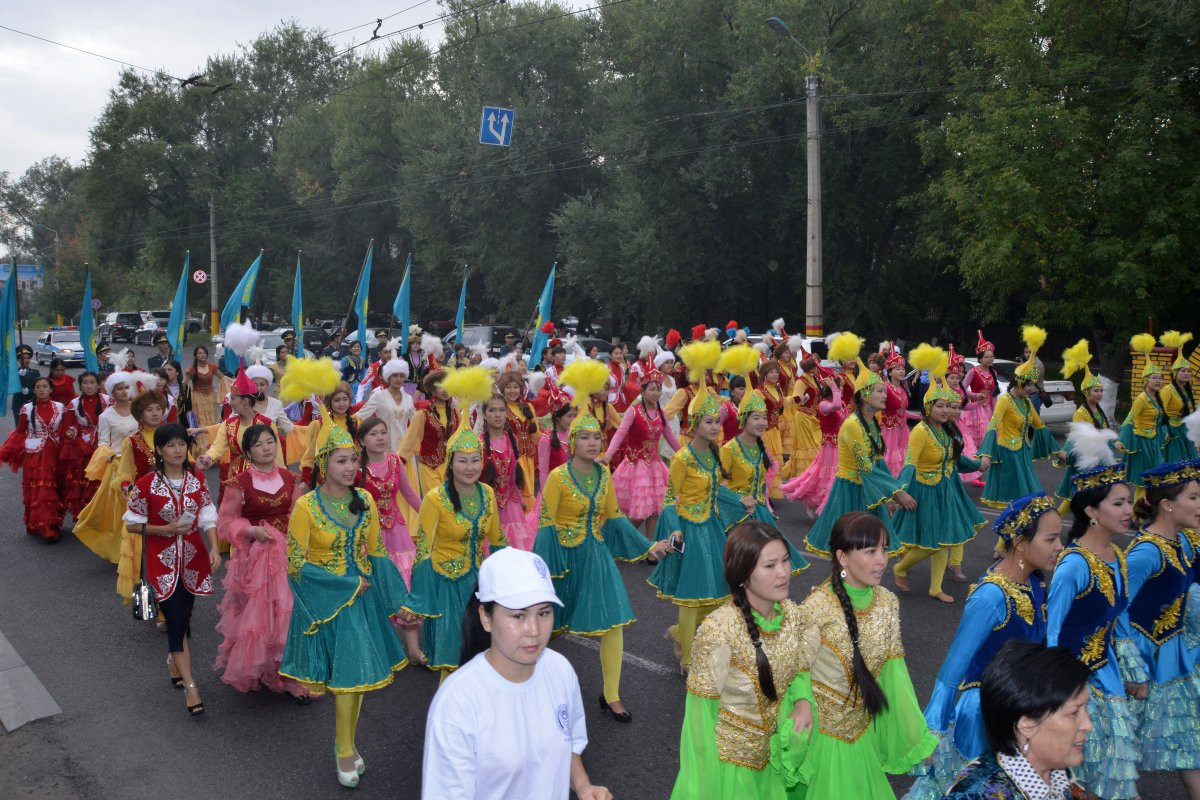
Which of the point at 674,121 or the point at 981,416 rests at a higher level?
the point at 674,121

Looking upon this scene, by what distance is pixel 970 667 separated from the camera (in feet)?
13.3

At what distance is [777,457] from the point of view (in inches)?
543

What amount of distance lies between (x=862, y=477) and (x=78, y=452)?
875 centimetres

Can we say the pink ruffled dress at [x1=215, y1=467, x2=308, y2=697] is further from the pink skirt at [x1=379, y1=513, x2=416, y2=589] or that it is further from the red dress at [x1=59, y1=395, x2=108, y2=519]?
the red dress at [x1=59, y1=395, x2=108, y2=519]

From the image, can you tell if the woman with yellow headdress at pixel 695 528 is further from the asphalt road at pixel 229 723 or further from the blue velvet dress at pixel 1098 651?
the blue velvet dress at pixel 1098 651

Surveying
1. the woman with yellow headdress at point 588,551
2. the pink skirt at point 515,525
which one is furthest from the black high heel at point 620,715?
the pink skirt at point 515,525

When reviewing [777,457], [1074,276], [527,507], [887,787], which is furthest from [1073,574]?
[1074,276]

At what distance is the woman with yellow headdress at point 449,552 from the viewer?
5.68 metres

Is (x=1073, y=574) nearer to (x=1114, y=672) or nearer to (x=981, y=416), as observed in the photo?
(x=1114, y=672)

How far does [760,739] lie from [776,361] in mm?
10546

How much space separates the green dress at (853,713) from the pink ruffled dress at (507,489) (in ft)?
11.0

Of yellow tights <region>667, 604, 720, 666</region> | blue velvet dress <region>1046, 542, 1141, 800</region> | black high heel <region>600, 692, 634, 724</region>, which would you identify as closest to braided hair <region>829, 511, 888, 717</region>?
blue velvet dress <region>1046, 542, 1141, 800</region>

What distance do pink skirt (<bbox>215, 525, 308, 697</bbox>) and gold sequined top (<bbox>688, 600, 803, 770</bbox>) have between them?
12.2ft

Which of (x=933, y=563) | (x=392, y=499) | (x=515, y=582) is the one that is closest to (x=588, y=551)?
(x=392, y=499)
